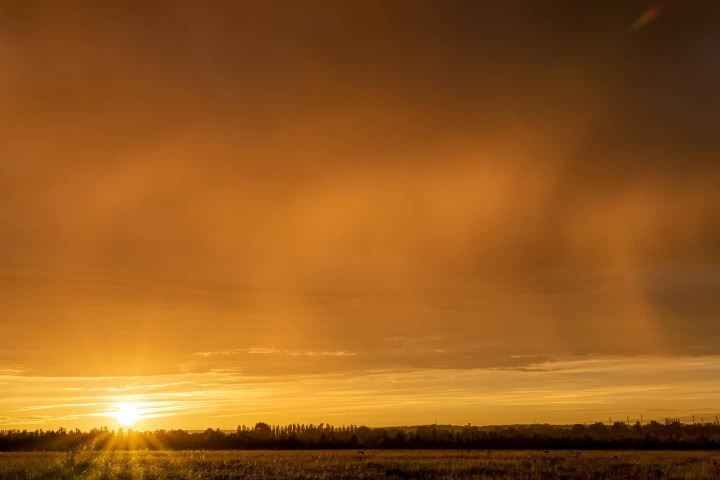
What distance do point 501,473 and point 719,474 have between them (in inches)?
554

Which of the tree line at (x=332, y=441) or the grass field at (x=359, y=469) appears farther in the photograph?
the tree line at (x=332, y=441)

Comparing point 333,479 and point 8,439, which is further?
point 8,439

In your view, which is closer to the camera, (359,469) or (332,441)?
(359,469)

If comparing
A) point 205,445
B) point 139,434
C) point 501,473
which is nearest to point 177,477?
point 501,473

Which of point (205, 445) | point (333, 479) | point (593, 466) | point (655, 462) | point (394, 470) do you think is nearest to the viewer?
point (333, 479)

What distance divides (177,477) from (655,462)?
38480 mm

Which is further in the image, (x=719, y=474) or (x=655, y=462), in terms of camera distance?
(x=655, y=462)

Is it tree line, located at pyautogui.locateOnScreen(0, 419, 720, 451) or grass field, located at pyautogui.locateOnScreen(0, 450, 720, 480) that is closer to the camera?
Result: grass field, located at pyautogui.locateOnScreen(0, 450, 720, 480)

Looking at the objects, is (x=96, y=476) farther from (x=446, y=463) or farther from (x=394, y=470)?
(x=446, y=463)

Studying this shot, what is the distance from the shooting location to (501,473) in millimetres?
51125

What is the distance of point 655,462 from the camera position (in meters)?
62.2

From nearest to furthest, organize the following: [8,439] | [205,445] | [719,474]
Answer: [719,474], [205,445], [8,439]

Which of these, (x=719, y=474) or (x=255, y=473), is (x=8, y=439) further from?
(x=719, y=474)

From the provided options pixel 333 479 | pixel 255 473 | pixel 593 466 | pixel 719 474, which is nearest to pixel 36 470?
pixel 255 473
